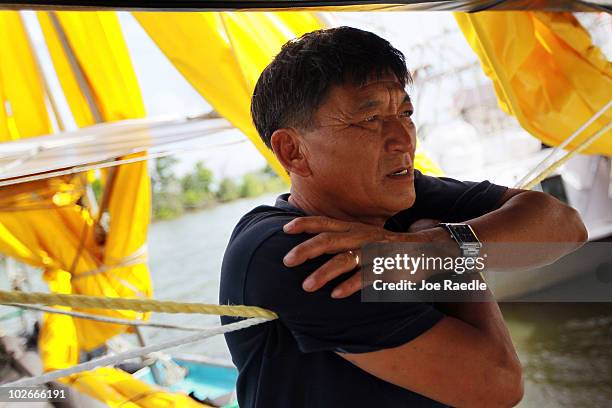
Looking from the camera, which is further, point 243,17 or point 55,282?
point 55,282

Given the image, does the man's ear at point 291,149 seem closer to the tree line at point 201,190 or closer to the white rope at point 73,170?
the white rope at point 73,170

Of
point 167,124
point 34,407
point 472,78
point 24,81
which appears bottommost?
point 472,78

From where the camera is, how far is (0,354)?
7.07ft

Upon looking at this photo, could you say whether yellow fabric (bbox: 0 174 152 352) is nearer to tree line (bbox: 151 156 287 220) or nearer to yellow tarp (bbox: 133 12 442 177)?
yellow tarp (bbox: 133 12 442 177)

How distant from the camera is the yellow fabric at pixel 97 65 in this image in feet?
8.34

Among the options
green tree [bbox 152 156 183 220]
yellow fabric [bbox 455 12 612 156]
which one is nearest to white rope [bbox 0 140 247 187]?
yellow fabric [bbox 455 12 612 156]

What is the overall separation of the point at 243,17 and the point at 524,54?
1220mm

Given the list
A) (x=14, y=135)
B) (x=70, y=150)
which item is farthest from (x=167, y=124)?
(x=14, y=135)

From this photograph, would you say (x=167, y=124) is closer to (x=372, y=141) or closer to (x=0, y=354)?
(x=0, y=354)

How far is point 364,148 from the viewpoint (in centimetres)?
87

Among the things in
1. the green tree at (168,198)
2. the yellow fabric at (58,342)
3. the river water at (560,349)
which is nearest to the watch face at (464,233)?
the river water at (560,349)

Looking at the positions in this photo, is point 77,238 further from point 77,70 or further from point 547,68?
point 547,68

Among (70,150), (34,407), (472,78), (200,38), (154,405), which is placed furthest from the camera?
(472,78)

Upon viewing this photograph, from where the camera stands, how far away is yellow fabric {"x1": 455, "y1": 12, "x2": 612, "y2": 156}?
2.56 metres
